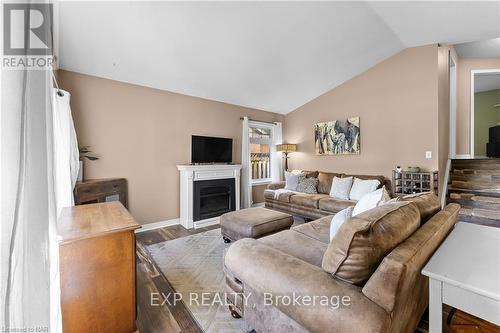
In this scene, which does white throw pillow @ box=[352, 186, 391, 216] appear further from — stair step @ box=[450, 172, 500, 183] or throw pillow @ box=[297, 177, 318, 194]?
stair step @ box=[450, 172, 500, 183]

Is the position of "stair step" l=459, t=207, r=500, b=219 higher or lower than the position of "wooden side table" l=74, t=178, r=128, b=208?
lower

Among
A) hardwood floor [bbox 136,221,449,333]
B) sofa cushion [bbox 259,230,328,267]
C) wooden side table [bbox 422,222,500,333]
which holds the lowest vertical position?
hardwood floor [bbox 136,221,449,333]

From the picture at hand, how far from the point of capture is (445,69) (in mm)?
3883

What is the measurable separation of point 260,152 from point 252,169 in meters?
0.49

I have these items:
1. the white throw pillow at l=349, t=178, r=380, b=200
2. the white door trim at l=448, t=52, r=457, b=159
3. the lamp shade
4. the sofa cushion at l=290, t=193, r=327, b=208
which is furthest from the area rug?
the white door trim at l=448, t=52, r=457, b=159

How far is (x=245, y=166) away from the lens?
4.90 meters

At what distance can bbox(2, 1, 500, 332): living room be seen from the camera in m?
0.92

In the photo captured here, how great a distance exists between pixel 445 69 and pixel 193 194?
Answer: 4.95 metres

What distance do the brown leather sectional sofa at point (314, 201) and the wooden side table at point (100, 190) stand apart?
271 centimetres

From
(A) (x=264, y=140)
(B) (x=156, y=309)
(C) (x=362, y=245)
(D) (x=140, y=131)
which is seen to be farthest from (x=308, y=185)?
(C) (x=362, y=245)

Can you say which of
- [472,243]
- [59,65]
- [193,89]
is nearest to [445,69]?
[472,243]

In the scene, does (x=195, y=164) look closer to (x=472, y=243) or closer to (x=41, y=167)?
(x=41, y=167)

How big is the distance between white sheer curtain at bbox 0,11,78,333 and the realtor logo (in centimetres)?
6

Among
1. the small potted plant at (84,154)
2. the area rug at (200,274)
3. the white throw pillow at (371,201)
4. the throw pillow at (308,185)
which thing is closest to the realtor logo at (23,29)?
the area rug at (200,274)
